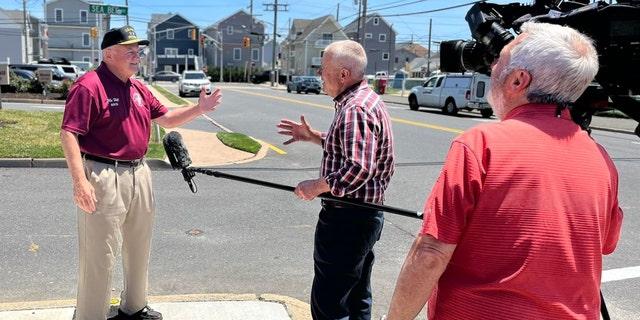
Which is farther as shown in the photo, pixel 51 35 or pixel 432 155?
pixel 51 35

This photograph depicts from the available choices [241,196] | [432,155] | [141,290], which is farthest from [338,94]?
[432,155]

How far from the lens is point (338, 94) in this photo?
2943 mm

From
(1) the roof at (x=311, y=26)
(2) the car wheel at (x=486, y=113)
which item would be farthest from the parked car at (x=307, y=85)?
(1) the roof at (x=311, y=26)

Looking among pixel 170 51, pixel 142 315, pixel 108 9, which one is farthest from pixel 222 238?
pixel 170 51

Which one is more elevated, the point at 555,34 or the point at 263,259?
the point at 555,34

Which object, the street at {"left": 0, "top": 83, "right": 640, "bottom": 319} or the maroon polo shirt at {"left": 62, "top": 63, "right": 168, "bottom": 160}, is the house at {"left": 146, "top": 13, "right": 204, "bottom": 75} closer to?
the street at {"left": 0, "top": 83, "right": 640, "bottom": 319}

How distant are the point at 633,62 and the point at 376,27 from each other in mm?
83362

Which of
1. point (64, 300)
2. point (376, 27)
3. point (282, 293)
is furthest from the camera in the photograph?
point (376, 27)

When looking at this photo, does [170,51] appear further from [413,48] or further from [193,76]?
[193,76]

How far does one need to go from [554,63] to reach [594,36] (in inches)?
32.8

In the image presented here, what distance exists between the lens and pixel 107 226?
311 centimetres

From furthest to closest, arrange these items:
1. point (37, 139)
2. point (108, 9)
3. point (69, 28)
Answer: point (69, 28) < point (108, 9) < point (37, 139)

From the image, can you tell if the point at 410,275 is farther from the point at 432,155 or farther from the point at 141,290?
the point at 432,155

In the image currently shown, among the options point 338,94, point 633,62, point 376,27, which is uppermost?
point 376,27
